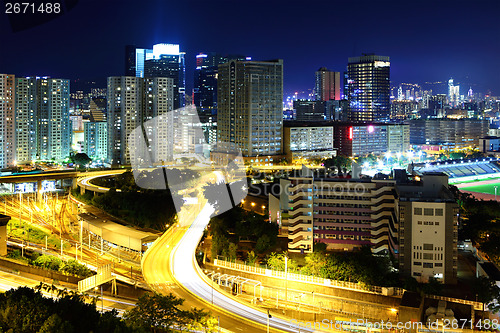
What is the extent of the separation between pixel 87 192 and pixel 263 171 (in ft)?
20.9

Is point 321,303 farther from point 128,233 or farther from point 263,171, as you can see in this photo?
point 263,171

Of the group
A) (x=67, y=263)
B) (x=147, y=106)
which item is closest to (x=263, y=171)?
(x=147, y=106)

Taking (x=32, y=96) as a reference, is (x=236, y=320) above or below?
below

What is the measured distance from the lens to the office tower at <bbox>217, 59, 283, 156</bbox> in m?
21.2

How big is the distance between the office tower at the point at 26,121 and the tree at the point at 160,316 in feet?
57.0

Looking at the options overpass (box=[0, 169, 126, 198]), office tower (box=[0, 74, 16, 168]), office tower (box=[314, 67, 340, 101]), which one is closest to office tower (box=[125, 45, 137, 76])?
office tower (box=[314, 67, 340, 101])

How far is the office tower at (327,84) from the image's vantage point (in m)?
43.6

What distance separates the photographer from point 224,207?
40.9 ft

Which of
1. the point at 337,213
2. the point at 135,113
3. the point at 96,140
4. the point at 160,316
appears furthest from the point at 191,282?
the point at 96,140

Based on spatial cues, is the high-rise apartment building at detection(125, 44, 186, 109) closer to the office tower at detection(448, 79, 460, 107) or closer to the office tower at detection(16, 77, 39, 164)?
the office tower at detection(16, 77, 39, 164)

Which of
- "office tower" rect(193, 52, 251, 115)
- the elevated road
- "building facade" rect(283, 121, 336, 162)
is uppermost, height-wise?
"office tower" rect(193, 52, 251, 115)

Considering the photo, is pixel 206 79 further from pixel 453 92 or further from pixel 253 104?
pixel 453 92

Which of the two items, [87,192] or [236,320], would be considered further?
[87,192]

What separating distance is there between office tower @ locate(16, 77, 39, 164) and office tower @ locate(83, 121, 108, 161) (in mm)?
2319
